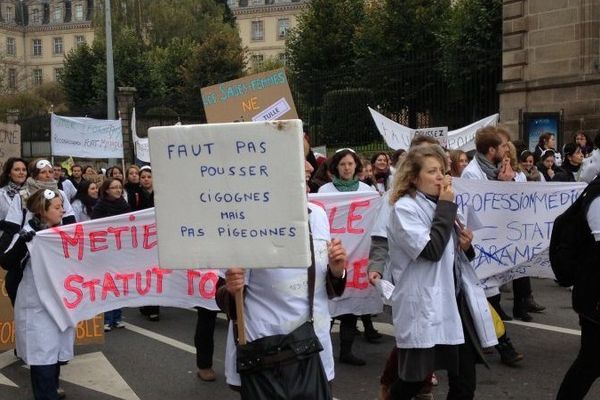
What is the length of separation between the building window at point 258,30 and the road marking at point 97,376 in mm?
79272

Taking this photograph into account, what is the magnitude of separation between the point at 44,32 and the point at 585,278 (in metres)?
97.1

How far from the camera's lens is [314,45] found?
37.1 metres

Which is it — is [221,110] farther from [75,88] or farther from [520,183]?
[75,88]

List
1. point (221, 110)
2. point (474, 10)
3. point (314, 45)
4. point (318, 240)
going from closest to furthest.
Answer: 1. point (318, 240)
2. point (221, 110)
3. point (474, 10)
4. point (314, 45)

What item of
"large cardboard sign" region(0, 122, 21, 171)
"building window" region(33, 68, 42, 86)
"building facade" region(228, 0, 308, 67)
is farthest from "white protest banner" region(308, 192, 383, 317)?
"building window" region(33, 68, 42, 86)

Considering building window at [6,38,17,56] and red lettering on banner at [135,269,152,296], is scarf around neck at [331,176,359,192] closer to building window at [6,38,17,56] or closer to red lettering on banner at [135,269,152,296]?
red lettering on banner at [135,269,152,296]

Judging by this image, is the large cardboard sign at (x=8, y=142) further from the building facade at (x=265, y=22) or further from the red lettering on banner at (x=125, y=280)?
the building facade at (x=265, y=22)

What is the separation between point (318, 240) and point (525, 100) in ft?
47.6

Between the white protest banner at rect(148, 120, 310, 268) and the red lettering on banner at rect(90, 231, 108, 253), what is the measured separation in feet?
10.3

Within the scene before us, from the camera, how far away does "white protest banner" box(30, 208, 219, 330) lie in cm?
575

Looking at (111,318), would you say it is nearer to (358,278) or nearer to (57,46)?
(358,278)

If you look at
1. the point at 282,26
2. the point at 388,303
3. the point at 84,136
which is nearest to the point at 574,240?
the point at 388,303

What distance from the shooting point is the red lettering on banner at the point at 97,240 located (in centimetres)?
612

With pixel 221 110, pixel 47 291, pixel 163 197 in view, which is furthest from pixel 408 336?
pixel 221 110
